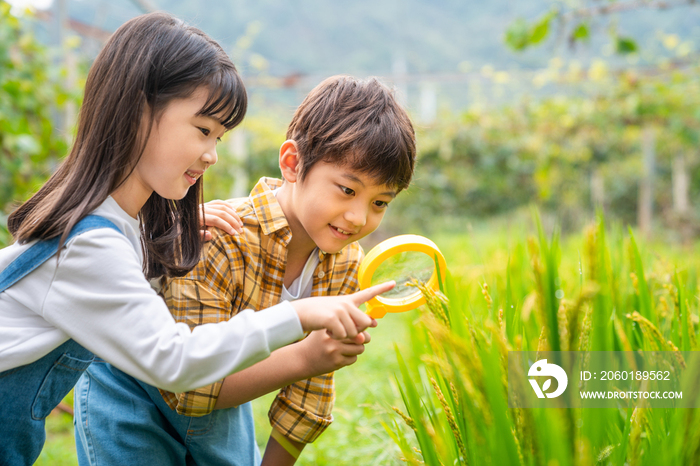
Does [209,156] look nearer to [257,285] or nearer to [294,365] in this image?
[257,285]

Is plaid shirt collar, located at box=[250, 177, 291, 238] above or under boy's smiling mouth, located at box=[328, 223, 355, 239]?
above

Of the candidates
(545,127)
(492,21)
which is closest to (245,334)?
(545,127)

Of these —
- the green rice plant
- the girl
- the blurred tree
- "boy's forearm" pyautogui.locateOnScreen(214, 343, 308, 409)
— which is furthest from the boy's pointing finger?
the blurred tree

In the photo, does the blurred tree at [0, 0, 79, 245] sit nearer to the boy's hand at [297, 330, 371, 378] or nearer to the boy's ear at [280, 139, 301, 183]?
the boy's ear at [280, 139, 301, 183]

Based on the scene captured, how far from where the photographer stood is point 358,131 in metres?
Result: 1.30

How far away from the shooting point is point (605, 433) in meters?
0.86

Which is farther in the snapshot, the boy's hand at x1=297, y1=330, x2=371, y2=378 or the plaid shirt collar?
the plaid shirt collar

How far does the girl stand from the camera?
90 cm

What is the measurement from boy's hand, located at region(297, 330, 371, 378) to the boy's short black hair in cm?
40

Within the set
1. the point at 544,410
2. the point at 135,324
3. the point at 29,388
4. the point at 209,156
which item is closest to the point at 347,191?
the point at 209,156

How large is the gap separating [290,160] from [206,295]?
42cm

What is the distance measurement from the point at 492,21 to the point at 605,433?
2923 cm

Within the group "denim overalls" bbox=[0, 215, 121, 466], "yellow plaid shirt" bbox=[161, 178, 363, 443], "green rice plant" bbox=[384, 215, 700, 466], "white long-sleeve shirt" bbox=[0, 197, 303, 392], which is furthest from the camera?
"yellow plaid shirt" bbox=[161, 178, 363, 443]

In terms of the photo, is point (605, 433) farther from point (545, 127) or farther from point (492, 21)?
point (492, 21)
